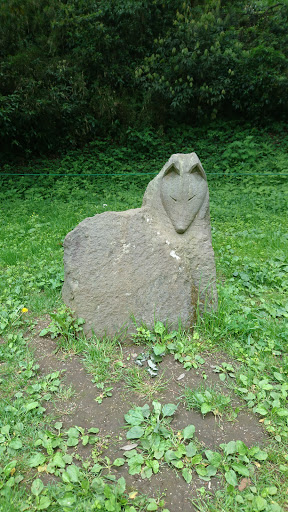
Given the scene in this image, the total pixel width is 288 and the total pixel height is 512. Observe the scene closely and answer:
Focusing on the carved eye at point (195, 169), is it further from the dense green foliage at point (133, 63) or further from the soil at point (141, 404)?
the dense green foliage at point (133, 63)

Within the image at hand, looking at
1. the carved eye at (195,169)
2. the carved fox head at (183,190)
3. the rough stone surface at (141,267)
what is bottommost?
the rough stone surface at (141,267)

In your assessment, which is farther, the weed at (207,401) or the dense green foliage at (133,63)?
the dense green foliage at (133,63)

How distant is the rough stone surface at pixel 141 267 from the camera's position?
Result: 2.82 m

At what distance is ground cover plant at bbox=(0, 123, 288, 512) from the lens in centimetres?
186

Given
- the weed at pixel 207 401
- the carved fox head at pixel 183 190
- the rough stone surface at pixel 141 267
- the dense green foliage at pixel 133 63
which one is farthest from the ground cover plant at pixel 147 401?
the dense green foliage at pixel 133 63

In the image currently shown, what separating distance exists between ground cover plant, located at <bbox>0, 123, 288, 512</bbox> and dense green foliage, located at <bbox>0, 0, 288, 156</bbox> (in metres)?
5.90

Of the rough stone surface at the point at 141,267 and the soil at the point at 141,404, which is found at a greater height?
the rough stone surface at the point at 141,267

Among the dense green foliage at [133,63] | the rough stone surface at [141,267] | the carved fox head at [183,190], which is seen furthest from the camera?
the dense green foliage at [133,63]

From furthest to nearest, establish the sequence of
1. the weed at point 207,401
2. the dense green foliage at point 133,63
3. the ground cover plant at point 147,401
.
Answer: the dense green foliage at point 133,63 → the weed at point 207,401 → the ground cover plant at point 147,401

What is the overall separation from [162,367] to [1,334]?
4.20ft

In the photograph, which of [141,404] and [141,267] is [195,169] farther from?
[141,404]

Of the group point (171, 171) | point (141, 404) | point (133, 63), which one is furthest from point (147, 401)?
point (133, 63)

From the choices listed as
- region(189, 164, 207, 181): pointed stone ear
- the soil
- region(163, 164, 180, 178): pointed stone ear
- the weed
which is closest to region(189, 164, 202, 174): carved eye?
region(189, 164, 207, 181): pointed stone ear

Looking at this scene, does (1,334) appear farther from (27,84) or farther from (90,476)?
(27,84)
